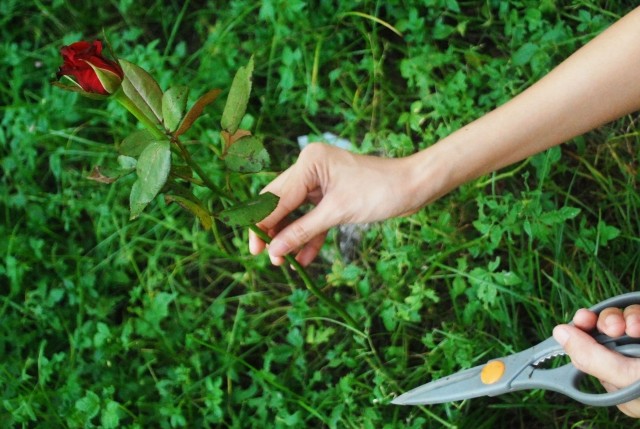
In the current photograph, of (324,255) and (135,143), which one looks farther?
(324,255)

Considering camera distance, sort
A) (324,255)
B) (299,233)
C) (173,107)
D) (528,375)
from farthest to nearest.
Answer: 1. (324,255)
2. (299,233)
3. (528,375)
4. (173,107)

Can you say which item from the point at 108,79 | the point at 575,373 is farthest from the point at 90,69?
the point at 575,373

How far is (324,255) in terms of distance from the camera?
1.92 meters

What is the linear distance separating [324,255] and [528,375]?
775 millimetres

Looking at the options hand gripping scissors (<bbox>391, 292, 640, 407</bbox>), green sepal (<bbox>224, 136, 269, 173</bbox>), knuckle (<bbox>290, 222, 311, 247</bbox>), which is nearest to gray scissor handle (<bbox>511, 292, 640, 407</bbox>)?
hand gripping scissors (<bbox>391, 292, 640, 407</bbox>)

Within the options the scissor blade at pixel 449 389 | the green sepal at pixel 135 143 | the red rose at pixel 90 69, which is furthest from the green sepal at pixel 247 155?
the scissor blade at pixel 449 389

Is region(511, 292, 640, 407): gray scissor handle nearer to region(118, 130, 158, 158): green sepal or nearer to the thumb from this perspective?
the thumb

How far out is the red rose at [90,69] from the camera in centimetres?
83

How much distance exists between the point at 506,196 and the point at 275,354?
0.68m

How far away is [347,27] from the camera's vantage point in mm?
2072

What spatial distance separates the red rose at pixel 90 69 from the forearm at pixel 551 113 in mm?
711

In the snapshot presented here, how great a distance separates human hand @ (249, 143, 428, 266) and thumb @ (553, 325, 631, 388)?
1.34 feet

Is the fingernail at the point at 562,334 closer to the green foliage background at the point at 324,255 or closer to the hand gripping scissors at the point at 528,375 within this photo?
the hand gripping scissors at the point at 528,375

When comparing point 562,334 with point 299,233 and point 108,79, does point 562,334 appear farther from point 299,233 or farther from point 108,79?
point 108,79
